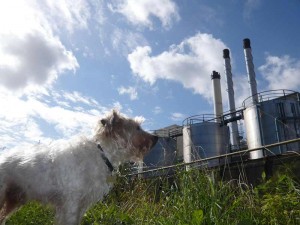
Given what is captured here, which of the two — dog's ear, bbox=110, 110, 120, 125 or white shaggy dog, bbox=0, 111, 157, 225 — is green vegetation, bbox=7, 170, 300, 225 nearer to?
white shaggy dog, bbox=0, 111, 157, 225

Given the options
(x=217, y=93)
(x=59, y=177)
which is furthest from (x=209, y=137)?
(x=59, y=177)

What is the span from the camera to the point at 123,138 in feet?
18.2

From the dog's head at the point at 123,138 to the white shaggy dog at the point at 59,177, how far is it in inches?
6.2

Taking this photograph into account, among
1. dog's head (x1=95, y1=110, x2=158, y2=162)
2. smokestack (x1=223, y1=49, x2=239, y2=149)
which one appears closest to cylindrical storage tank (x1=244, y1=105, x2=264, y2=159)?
smokestack (x1=223, y1=49, x2=239, y2=149)

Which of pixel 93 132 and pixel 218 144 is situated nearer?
pixel 93 132

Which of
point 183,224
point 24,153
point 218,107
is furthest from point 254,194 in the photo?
point 218,107

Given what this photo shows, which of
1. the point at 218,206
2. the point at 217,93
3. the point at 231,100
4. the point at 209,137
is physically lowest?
the point at 218,206

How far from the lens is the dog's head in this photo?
543 cm

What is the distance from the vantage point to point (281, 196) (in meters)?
4.27

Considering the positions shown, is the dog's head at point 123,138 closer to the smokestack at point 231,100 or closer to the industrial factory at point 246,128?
the industrial factory at point 246,128

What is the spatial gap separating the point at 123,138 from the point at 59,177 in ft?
4.43

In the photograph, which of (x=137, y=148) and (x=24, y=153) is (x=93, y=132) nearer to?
(x=137, y=148)

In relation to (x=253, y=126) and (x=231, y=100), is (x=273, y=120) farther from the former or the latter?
(x=231, y=100)

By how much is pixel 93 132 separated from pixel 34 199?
1505 mm
